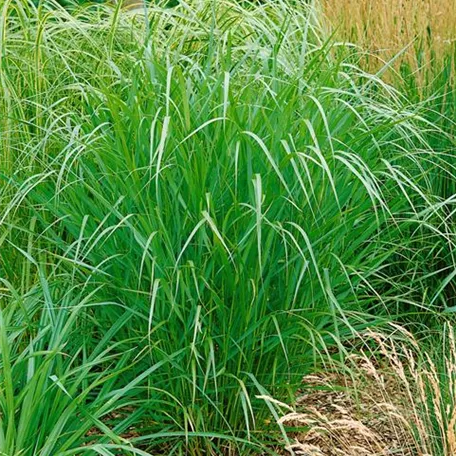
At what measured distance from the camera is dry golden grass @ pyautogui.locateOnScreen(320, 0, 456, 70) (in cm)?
414

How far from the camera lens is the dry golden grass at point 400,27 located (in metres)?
4.14

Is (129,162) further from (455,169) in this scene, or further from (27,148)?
(455,169)

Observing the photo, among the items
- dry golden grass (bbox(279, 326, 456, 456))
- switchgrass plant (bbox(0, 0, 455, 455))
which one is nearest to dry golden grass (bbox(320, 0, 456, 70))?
switchgrass plant (bbox(0, 0, 455, 455))

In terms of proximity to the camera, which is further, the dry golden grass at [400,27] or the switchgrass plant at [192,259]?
the dry golden grass at [400,27]

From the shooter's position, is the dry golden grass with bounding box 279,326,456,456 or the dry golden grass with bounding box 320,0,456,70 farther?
the dry golden grass with bounding box 320,0,456,70

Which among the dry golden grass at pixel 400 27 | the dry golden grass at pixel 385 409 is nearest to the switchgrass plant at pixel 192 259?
the dry golden grass at pixel 385 409

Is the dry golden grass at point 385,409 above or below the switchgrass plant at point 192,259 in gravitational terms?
below

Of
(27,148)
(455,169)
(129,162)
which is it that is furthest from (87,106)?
(455,169)

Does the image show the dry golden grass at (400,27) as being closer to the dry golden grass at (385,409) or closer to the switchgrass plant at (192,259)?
the switchgrass plant at (192,259)

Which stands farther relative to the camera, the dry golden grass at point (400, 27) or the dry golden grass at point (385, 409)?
the dry golden grass at point (400, 27)

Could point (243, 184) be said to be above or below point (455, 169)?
above

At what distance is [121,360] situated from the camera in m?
2.81

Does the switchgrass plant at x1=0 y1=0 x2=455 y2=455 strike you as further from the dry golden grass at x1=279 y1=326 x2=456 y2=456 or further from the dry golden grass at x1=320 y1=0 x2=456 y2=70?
the dry golden grass at x1=320 y1=0 x2=456 y2=70

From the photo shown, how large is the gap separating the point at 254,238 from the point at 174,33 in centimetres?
145
